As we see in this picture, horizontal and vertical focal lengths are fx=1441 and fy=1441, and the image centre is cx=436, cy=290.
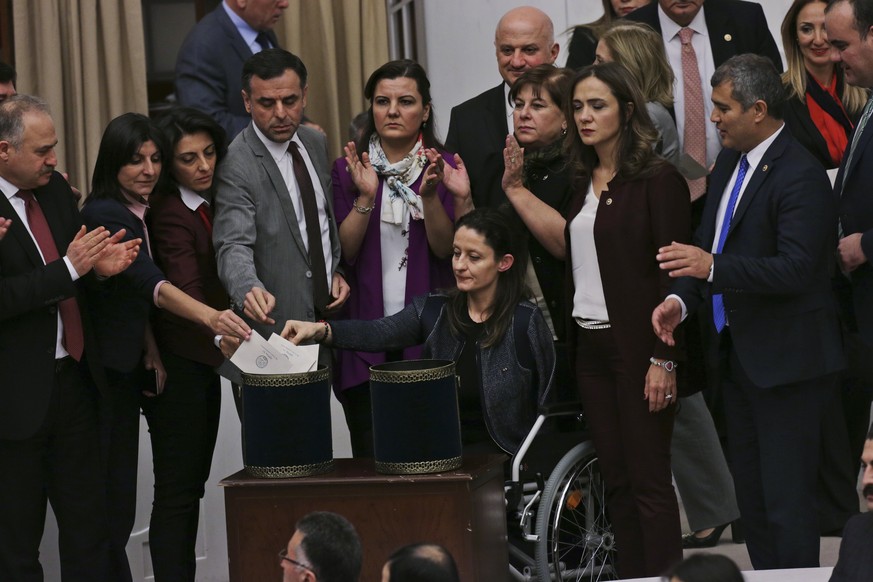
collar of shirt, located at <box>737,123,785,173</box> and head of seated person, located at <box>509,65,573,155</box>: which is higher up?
head of seated person, located at <box>509,65,573,155</box>

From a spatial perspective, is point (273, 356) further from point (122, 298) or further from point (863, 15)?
point (863, 15)

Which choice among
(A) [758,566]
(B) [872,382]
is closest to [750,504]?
(A) [758,566]

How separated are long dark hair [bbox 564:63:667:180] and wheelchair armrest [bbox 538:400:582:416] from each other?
2.44 ft

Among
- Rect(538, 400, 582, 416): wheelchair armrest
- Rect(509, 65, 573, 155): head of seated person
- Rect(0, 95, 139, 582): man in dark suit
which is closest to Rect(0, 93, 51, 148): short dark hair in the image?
Rect(0, 95, 139, 582): man in dark suit

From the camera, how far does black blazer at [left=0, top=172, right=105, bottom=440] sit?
4109 millimetres

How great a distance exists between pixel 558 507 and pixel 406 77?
57.7 inches

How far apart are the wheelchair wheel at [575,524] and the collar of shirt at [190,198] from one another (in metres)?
1.41

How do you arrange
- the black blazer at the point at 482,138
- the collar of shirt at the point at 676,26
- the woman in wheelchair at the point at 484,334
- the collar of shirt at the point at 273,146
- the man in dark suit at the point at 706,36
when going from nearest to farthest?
the woman in wheelchair at the point at 484,334
the collar of shirt at the point at 273,146
the black blazer at the point at 482,138
the man in dark suit at the point at 706,36
the collar of shirt at the point at 676,26

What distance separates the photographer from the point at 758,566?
4.21 meters

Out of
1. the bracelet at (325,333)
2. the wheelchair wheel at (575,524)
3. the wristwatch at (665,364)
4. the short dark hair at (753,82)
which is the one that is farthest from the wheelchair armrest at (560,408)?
the short dark hair at (753,82)

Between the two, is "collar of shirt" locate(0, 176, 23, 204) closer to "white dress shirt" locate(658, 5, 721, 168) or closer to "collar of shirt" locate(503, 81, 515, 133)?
"collar of shirt" locate(503, 81, 515, 133)

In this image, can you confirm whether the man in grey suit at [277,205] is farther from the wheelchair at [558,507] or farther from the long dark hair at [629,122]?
the long dark hair at [629,122]

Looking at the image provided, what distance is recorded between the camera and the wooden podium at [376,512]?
4.05m

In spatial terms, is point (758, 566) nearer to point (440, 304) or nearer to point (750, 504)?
point (750, 504)
